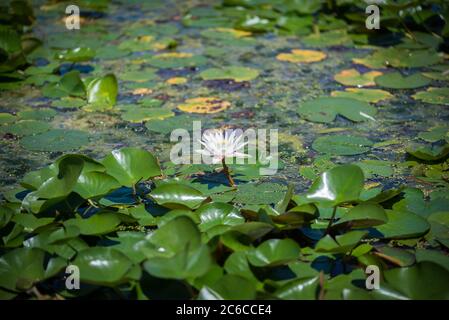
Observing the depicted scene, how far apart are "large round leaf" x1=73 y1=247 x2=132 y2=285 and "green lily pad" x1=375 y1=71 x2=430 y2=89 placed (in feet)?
5.25

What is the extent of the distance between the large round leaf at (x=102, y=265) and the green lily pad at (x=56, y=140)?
802 millimetres

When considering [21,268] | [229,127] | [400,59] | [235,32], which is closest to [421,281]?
[21,268]

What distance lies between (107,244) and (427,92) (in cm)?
158

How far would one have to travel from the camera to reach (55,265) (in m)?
1.31

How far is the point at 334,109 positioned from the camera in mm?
2285

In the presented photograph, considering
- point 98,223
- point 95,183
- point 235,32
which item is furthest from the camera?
point 235,32

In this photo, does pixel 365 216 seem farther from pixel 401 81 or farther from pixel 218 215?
pixel 401 81

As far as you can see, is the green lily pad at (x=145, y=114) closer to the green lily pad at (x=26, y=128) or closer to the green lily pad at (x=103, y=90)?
the green lily pad at (x=103, y=90)

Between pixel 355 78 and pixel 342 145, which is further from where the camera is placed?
pixel 355 78

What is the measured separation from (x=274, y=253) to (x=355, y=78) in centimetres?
145

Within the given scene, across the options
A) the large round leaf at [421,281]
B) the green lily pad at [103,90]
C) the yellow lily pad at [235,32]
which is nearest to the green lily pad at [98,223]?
the large round leaf at [421,281]
